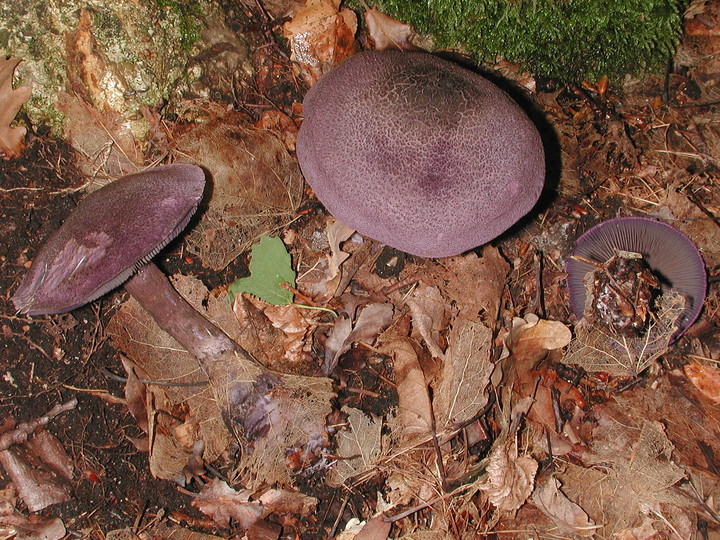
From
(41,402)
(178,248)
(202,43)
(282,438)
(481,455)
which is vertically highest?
(202,43)

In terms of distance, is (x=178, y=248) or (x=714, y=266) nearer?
(x=178, y=248)

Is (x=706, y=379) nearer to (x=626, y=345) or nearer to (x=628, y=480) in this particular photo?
(x=626, y=345)

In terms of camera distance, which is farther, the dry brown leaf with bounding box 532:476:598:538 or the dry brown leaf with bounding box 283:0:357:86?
the dry brown leaf with bounding box 283:0:357:86

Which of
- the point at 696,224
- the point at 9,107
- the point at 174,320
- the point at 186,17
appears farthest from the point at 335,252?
the point at 696,224

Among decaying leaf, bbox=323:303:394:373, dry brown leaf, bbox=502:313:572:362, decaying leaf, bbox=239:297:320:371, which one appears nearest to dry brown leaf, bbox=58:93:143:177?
decaying leaf, bbox=239:297:320:371

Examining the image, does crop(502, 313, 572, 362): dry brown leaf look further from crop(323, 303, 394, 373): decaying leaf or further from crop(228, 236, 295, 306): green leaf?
crop(228, 236, 295, 306): green leaf

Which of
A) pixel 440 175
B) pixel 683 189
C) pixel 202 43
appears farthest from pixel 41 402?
pixel 683 189

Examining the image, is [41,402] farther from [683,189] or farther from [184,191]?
[683,189]

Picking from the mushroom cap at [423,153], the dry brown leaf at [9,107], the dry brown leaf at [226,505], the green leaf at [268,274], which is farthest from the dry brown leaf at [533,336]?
the dry brown leaf at [9,107]
